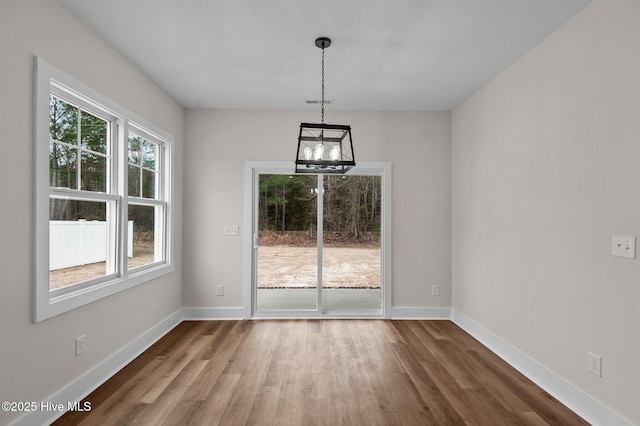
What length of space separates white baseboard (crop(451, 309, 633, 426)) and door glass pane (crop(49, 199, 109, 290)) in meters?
3.64

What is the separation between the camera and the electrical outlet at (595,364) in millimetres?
2312

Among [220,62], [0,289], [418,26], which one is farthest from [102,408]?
[418,26]

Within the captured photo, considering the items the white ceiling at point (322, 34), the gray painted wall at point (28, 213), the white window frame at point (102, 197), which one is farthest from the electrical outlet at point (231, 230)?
the gray painted wall at point (28, 213)

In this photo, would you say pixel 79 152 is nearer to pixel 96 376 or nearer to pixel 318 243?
pixel 96 376

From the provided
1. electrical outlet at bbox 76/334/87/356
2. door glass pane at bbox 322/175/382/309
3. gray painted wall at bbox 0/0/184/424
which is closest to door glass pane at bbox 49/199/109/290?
gray painted wall at bbox 0/0/184/424

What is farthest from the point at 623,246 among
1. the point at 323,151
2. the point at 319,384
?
the point at 319,384

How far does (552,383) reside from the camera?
2742mm

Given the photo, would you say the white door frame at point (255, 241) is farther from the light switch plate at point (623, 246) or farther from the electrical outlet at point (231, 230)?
the light switch plate at point (623, 246)

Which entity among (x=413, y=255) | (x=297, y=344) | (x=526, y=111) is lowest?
(x=297, y=344)

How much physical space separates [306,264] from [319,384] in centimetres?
208

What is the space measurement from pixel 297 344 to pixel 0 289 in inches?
98.2

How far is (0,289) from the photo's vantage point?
195cm

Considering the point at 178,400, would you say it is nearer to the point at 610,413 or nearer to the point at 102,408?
the point at 102,408

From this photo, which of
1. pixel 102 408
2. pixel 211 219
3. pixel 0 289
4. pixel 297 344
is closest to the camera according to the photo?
pixel 0 289
